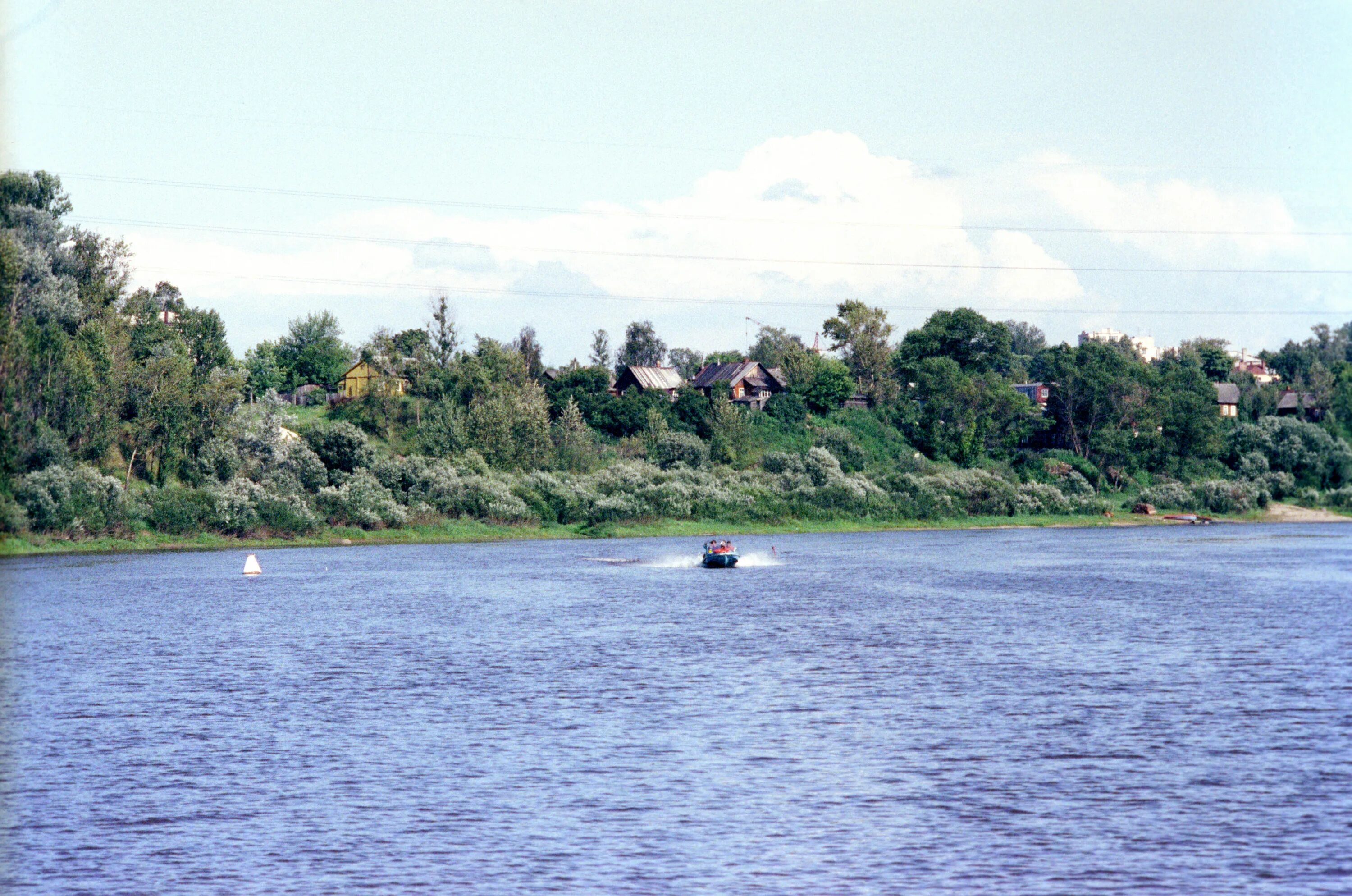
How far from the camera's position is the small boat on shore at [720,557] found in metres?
102

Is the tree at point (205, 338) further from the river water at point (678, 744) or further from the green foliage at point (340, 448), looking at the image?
the river water at point (678, 744)

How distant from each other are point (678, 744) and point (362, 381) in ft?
517

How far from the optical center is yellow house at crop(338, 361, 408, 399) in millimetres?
173375

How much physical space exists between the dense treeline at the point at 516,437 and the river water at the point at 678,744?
40.9 m

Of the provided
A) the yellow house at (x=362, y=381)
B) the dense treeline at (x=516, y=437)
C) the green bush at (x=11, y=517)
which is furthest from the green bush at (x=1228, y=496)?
the green bush at (x=11, y=517)

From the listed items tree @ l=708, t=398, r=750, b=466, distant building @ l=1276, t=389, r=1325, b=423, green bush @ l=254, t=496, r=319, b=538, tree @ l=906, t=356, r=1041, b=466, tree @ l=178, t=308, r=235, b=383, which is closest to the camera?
green bush @ l=254, t=496, r=319, b=538

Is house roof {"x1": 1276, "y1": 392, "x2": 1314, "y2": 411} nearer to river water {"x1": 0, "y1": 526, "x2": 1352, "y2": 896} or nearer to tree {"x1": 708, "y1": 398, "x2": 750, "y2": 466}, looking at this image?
tree {"x1": 708, "y1": 398, "x2": 750, "y2": 466}

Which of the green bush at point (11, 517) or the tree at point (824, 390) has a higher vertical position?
the tree at point (824, 390)

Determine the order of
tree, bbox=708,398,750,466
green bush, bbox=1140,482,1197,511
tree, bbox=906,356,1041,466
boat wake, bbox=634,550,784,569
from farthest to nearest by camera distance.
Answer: tree, bbox=906,356,1041,466
green bush, bbox=1140,482,1197,511
tree, bbox=708,398,750,466
boat wake, bbox=634,550,784,569

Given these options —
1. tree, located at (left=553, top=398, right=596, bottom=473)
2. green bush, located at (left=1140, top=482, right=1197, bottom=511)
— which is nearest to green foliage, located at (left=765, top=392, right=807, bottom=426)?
tree, located at (left=553, top=398, right=596, bottom=473)

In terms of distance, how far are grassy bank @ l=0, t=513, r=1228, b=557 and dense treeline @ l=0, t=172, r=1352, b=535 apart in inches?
45.7

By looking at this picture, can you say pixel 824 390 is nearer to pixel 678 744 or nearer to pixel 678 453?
pixel 678 453

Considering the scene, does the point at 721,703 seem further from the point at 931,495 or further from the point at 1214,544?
the point at 931,495

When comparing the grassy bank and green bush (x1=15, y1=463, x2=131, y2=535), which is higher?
green bush (x1=15, y1=463, x2=131, y2=535)
